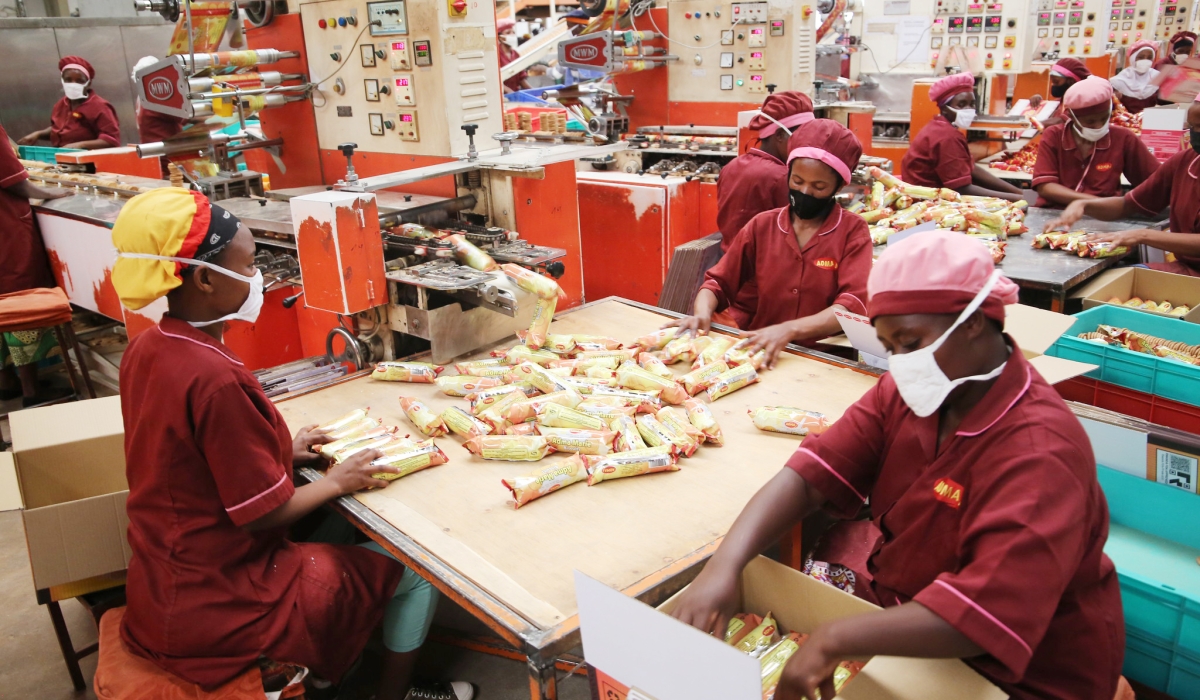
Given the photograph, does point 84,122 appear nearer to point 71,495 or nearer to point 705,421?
point 71,495

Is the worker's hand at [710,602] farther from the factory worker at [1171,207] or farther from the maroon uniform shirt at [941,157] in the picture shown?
the maroon uniform shirt at [941,157]

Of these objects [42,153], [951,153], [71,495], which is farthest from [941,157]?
[42,153]

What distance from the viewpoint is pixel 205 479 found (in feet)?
6.76

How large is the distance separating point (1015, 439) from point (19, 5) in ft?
37.2

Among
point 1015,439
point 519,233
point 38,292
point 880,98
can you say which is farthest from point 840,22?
point 1015,439

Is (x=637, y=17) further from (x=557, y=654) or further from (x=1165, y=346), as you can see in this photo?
(x=557, y=654)

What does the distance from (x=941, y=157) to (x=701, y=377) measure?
3718 mm

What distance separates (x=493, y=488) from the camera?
2.29m

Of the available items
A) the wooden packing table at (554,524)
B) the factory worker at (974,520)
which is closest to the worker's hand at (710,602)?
the factory worker at (974,520)

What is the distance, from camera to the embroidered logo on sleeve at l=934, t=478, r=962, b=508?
5.17 feet

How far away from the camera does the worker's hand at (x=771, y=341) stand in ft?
9.87

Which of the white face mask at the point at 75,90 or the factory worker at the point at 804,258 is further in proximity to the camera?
the white face mask at the point at 75,90

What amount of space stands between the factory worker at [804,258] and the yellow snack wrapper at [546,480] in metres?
1.00

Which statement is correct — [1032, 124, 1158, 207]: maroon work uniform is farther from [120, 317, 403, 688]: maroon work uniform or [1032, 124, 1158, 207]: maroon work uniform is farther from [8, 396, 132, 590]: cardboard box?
[8, 396, 132, 590]: cardboard box
